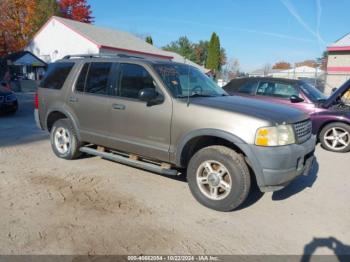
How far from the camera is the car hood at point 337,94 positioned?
759cm

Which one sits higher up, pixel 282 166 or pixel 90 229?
pixel 282 166

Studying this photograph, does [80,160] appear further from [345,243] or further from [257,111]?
[345,243]

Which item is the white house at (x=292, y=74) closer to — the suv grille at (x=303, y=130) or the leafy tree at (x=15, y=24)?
the suv grille at (x=303, y=130)

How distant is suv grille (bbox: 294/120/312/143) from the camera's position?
4.04 meters

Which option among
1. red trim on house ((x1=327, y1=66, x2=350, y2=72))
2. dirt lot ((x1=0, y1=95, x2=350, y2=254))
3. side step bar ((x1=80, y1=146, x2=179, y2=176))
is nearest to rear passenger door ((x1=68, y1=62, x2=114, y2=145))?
side step bar ((x1=80, y1=146, x2=179, y2=176))

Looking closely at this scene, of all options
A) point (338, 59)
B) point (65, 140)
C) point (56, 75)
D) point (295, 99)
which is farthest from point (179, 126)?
point (338, 59)

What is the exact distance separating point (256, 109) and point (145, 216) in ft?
6.47

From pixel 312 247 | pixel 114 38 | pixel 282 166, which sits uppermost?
pixel 114 38

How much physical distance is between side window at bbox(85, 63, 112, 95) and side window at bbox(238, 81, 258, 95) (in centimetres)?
500

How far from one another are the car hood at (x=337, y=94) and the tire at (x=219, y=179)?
509 cm

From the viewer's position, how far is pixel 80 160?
19.6 ft

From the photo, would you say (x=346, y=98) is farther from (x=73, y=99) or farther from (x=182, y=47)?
(x=182, y=47)

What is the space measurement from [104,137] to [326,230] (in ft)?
11.4

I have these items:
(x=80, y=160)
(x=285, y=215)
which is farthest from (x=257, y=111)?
(x=80, y=160)
